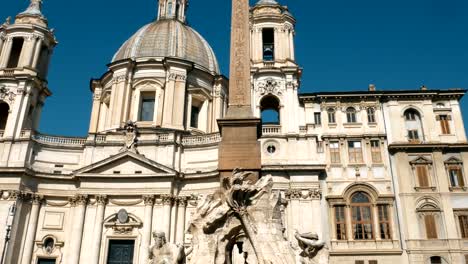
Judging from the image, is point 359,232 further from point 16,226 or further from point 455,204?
point 16,226

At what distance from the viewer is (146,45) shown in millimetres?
41688

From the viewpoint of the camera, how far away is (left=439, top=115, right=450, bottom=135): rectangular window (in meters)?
31.9

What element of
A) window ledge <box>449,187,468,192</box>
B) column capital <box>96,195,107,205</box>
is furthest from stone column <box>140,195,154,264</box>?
window ledge <box>449,187,468,192</box>

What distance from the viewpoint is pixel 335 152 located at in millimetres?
Result: 31734

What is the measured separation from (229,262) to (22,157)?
23186 millimetres

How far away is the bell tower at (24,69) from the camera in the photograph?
34156 mm

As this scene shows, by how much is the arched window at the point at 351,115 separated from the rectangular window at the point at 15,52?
25.6m

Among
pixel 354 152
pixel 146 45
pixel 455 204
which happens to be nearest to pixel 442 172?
pixel 455 204

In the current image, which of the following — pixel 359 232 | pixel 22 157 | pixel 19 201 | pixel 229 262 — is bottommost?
pixel 229 262

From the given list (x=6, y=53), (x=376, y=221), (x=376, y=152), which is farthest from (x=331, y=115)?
(x=6, y=53)

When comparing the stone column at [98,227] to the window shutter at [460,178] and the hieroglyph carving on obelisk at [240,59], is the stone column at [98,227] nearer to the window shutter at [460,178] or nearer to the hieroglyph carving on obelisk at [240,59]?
the hieroglyph carving on obelisk at [240,59]

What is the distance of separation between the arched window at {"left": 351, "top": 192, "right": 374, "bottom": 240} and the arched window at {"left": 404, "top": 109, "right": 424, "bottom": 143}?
17.7ft

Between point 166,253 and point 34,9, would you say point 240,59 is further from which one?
point 34,9

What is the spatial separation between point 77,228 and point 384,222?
64.4 ft
